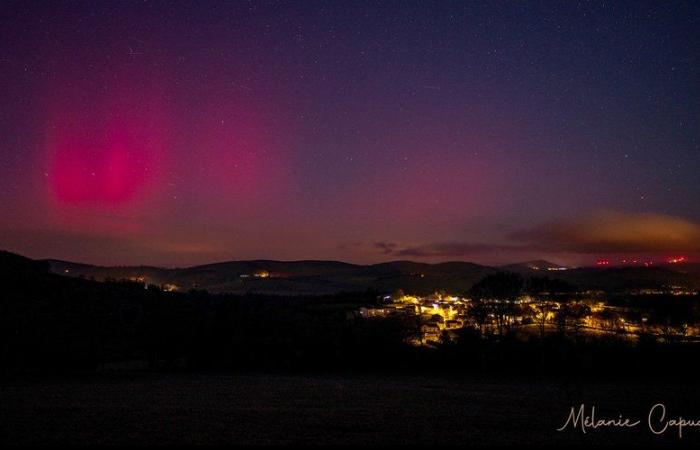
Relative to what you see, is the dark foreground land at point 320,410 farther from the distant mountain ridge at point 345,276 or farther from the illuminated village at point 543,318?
the distant mountain ridge at point 345,276

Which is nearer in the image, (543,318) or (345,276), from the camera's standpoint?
(543,318)

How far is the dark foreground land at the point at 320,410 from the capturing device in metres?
13.0

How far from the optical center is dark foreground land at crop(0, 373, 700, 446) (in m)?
13.0

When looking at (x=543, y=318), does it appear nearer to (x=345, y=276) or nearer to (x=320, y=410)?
(x=320, y=410)

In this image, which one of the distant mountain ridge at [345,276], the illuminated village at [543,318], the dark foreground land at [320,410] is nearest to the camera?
the dark foreground land at [320,410]

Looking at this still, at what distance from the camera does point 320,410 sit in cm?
1636

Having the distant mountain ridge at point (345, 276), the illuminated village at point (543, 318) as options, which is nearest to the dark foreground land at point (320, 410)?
the illuminated village at point (543, 318)

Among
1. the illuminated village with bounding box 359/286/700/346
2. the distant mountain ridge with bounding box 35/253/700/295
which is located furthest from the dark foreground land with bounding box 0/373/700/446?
the distant mountain ridge with bounding box 35/253/700/295

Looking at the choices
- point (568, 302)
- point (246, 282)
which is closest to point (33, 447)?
point (568, 302)

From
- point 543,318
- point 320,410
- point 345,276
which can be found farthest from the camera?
point 345,276

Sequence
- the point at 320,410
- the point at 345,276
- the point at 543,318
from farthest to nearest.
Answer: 1. the point at 345,276
2. the point at 543,318
3. the point at 320,410

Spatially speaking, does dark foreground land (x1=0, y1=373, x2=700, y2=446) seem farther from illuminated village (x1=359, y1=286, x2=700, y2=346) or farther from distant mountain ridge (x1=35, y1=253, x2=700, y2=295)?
distant mountain ridge (x1=35, y1=253, x2=700, y2=295)

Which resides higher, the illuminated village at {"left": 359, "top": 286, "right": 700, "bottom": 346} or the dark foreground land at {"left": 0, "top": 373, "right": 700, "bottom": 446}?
the illuminated village at {"left": 359, "top": 286, "right": 700, "bottom": 346}

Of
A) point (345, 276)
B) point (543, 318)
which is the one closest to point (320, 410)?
point (543, 318)
